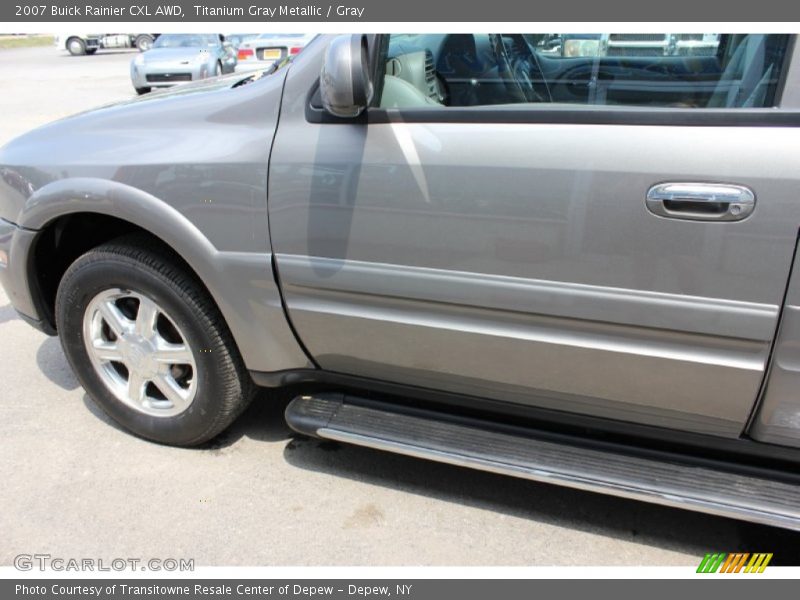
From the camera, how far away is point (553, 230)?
1795 mm

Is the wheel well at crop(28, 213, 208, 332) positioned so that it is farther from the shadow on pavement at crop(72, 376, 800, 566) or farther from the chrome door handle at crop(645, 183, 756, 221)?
the chrome door handle at crop(645, 183, 756, 221)

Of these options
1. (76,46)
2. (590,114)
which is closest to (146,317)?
(590,114)

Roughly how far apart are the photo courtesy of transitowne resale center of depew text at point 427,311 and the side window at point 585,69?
0.01 m

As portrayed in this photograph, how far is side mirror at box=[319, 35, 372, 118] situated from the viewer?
5.76 feet

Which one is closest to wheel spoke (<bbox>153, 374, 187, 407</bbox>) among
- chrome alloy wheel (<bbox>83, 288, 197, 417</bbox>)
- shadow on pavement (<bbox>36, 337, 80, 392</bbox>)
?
chrome alloy wheel (<bbox>83, 288, 197, 417</bbox>)

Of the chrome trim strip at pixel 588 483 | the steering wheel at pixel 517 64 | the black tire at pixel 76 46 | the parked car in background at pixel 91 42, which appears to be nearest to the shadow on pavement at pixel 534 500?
the chrome trim strip at pixel 588 483

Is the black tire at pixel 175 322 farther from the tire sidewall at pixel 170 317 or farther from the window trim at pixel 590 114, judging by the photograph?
the window trim at pixel 590 114

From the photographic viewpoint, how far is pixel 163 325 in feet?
8.33

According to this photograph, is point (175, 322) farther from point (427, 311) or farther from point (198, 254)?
point (427, 311)

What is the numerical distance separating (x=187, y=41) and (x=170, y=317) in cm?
1185

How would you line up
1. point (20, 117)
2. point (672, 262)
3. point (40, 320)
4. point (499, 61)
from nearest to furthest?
point (672, 262), point (499, 61), point (40, 320), point (20, 117)

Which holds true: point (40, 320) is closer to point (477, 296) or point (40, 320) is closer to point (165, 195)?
point (165, 195)
